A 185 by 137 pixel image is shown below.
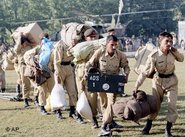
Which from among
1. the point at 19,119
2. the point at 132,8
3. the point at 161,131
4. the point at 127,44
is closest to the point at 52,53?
the point at 19,119

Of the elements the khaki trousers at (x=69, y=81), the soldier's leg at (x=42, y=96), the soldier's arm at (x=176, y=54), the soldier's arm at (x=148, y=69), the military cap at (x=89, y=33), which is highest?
the military cap at (x=89, y=33)

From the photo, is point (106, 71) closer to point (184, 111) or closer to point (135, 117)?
point (135, 117)

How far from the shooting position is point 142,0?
77.3m

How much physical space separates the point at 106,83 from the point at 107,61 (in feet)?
1.29

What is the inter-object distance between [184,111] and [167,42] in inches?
123

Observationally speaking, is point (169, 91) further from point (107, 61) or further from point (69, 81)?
point (69, 81)

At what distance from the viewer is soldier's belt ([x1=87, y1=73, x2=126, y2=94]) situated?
7.71 meters

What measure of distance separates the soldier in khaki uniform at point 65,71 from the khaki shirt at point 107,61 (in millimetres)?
1595

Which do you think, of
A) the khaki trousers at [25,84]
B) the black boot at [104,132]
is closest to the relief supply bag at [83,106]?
the black boot at [104,132]

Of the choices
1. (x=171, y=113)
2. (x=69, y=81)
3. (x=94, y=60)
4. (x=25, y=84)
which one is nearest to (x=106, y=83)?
(x=94, y=60)

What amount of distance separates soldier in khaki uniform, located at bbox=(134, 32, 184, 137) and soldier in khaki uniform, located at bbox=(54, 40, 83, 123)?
2.11 meters

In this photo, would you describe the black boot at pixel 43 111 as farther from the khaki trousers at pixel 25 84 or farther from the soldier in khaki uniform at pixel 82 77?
the soldier in khaki uniform at pixel 82 77

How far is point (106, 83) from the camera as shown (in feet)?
25.5

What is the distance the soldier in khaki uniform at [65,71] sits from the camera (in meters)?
9.45
